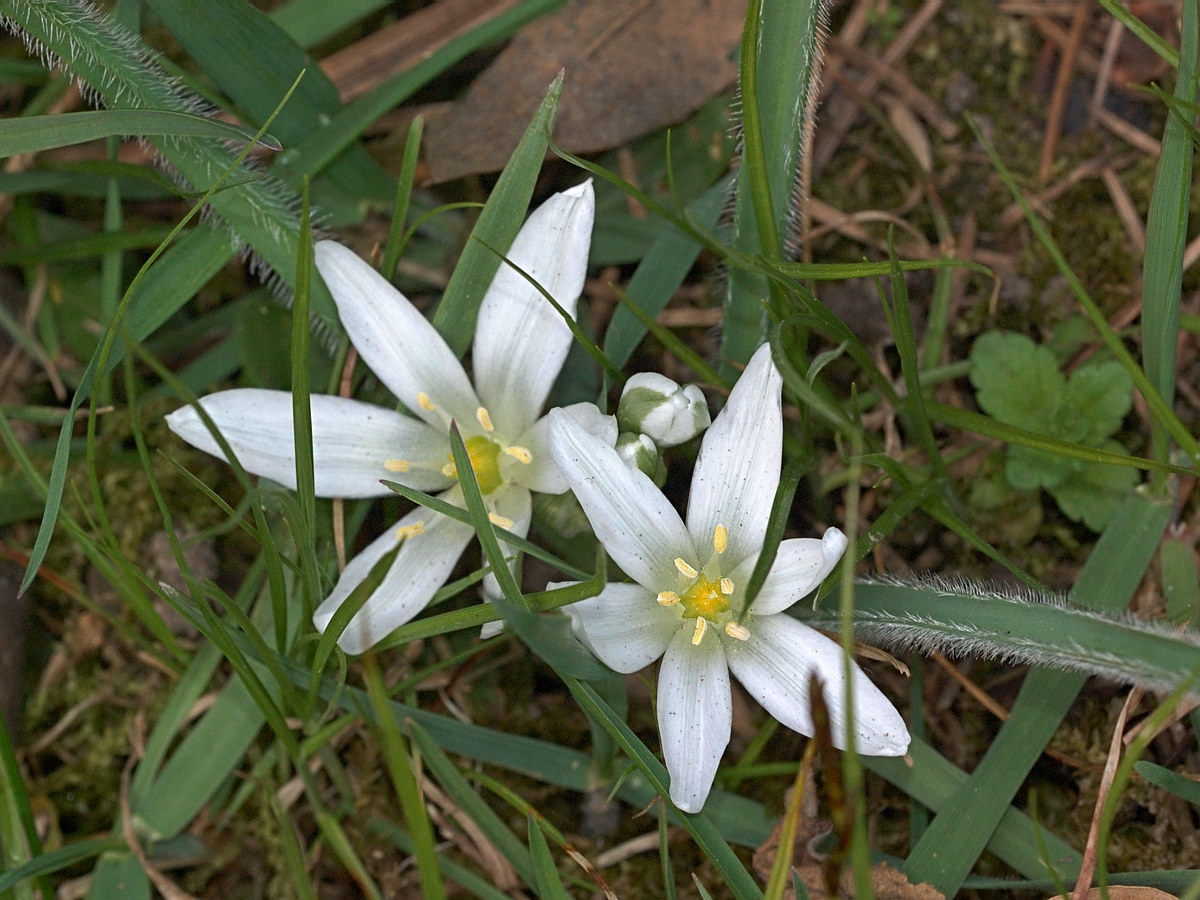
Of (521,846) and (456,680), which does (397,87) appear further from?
(521,846)

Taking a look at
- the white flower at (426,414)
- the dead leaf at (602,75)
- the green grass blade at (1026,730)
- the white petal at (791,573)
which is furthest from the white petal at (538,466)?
the green grass blade at (1026,730)

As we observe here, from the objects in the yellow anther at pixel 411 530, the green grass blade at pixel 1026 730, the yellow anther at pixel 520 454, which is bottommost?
the green grass blade at pixel 1026 730

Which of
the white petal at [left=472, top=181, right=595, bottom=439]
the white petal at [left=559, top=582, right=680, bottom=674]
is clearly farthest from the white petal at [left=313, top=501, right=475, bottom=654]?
the white petal at [left=559, top=582, right=680, bottom=674]

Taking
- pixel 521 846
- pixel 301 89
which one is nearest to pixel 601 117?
pixel 301 89

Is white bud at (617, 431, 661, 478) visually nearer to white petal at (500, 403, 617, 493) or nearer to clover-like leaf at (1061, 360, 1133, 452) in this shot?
white petal at (500, 403, 617, 493)

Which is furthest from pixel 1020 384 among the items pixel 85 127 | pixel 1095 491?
pixel 85 127

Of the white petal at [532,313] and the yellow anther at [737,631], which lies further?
the white petal at [532,313]

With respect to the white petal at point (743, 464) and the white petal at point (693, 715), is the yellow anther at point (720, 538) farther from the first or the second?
the white petal at point (693, 715)
